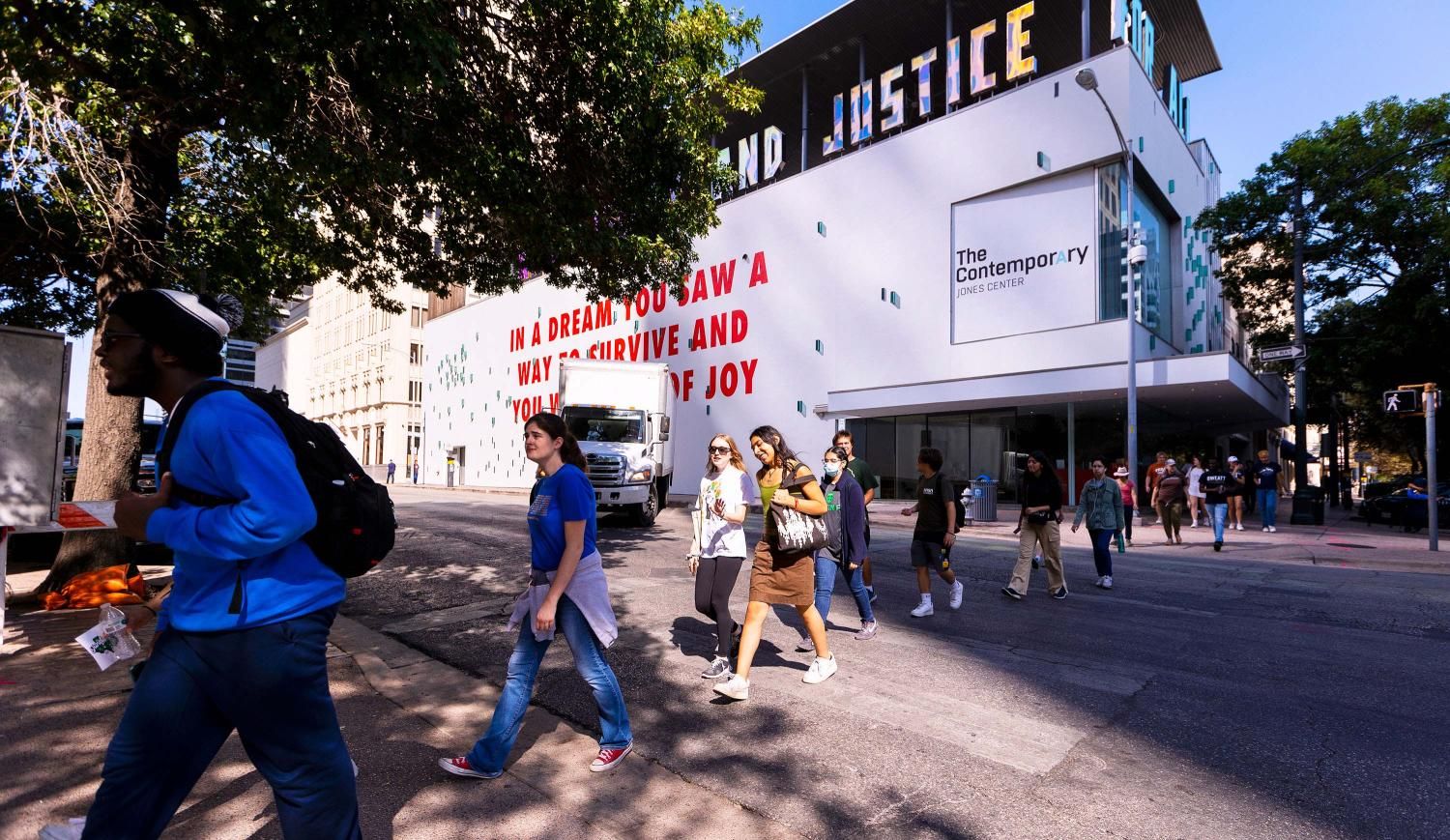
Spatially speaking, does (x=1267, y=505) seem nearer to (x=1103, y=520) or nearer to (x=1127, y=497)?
(x=1127, y=497)

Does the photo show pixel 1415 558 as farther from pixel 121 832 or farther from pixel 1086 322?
pixel 121 832

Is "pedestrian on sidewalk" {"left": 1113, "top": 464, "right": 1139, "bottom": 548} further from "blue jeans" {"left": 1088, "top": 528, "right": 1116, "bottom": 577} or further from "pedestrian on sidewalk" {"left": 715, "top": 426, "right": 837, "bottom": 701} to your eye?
"pedestrian on sidewalk" {"left": 715, "top": 426, "right": 837, "bottom": 701}

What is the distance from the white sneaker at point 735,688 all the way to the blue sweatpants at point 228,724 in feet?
9.51

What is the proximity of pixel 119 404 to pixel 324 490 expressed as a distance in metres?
7.44

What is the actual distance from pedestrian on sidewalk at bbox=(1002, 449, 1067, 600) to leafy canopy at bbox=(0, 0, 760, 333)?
222 inches

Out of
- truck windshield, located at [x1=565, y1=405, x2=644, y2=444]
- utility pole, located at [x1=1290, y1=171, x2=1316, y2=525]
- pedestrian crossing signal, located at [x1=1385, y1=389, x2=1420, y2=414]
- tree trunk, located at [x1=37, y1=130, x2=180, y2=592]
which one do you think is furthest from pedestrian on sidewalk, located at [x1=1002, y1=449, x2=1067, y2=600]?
utility pole, located at [x1=1290, y1=171, x2=1316, y2=525]

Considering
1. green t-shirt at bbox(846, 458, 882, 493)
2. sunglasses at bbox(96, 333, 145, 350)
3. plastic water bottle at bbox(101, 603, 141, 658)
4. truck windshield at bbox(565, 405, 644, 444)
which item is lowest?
plastic water bottle at bbox(101, 603, 141, 658)

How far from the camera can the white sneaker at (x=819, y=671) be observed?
504 centimetres

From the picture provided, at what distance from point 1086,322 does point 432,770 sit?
64.5 ft

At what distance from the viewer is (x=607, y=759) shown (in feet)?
11.7

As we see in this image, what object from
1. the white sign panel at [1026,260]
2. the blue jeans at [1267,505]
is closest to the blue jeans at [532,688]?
the blue jeans at [1267,505]

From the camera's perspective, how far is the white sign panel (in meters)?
19.7

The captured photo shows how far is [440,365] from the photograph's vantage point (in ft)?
154

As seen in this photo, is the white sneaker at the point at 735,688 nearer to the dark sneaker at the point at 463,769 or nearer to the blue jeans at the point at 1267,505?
the dark sneaker at the point at 463,769
